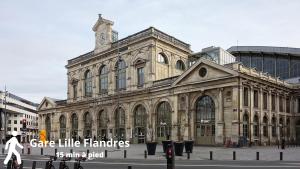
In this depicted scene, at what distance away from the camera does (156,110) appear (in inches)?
2164

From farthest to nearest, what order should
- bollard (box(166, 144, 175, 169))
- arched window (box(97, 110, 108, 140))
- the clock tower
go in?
1. the clock tower
2. arched window (box(97, 110, 108, 140))
3. bollard (box(166, 144, 175, 169))

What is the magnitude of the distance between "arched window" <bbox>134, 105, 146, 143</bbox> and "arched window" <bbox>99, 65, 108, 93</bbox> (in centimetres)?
941

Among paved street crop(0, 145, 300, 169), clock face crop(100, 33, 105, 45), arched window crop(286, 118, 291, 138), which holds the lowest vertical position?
paved street crop(0, 145, 300, 169)

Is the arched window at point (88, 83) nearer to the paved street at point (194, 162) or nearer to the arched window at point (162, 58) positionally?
the arched window at point (162, 58)

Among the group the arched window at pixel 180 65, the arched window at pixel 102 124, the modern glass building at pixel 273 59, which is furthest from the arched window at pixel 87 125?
the modern glass building at pixel 273 59

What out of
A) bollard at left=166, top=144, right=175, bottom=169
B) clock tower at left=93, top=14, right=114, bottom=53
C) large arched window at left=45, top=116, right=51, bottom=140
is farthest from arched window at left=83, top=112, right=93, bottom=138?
bollard at left=166, top=144, right=175, bottom=169

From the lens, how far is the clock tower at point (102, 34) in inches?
2557

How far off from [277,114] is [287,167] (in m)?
33.8

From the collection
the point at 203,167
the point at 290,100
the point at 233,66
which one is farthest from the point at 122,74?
the point at 203,167

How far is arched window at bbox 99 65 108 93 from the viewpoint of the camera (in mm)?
65625

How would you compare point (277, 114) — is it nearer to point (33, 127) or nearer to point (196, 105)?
point (196, 105)

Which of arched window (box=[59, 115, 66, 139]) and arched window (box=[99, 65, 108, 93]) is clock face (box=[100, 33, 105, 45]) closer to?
arched window (box=[99, 65, 108, 93])

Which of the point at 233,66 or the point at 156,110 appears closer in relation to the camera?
the point at 233,66

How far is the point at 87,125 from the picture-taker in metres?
68.6
